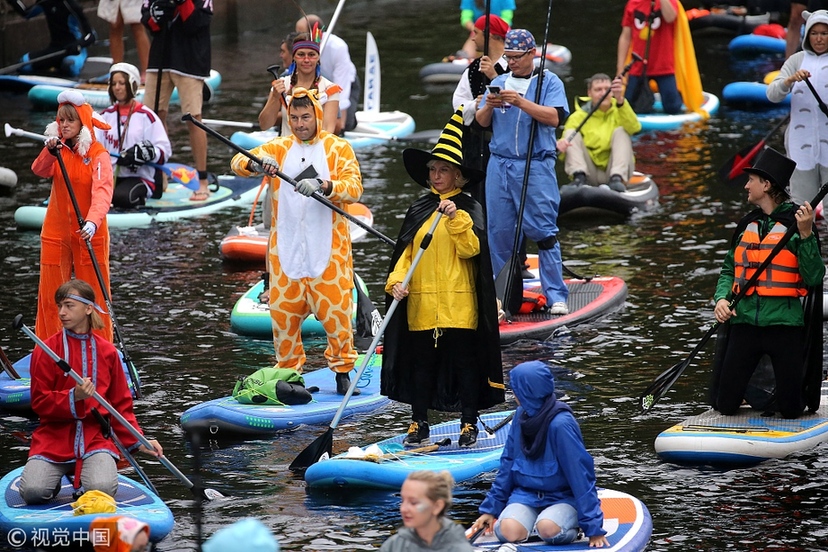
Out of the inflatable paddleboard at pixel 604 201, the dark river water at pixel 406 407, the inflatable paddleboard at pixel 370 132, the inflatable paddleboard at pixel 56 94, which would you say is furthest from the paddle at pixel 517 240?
the inflatable paddleboard at pixel 56 94

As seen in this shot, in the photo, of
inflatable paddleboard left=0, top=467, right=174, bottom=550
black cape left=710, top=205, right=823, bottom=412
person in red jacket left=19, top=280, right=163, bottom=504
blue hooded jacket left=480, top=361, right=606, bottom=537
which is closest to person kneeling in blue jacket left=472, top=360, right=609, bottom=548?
blue hooded jacket left=480, top=361, right=606, bottom=537

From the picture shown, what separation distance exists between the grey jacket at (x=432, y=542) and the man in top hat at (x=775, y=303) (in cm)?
312

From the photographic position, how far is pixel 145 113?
13.2 meters

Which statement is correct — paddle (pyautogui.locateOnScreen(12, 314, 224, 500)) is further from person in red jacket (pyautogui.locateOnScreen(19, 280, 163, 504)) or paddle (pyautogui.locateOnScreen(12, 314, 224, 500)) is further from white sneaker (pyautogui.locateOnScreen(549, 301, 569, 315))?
white sneaker (pyautogui.locateOnScreen(549, 301, 569, 315))

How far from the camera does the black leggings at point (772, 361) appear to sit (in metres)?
8.44

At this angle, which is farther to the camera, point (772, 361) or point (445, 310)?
point (772, 361)

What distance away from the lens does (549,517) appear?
6.71 metres

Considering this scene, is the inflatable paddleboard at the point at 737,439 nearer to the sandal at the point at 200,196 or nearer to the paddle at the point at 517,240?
the paddle at the point at 517,240

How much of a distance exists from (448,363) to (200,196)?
22.5 ft

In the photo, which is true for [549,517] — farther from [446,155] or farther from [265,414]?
[265,414]

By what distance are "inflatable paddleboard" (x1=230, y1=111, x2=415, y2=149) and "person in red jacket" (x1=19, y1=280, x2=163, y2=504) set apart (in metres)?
9.07

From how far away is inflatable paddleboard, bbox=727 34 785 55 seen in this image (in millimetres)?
23172

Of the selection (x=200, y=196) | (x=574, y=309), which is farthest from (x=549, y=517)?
(x=200, y=196)

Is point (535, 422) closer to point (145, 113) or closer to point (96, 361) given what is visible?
point (96, 361)
